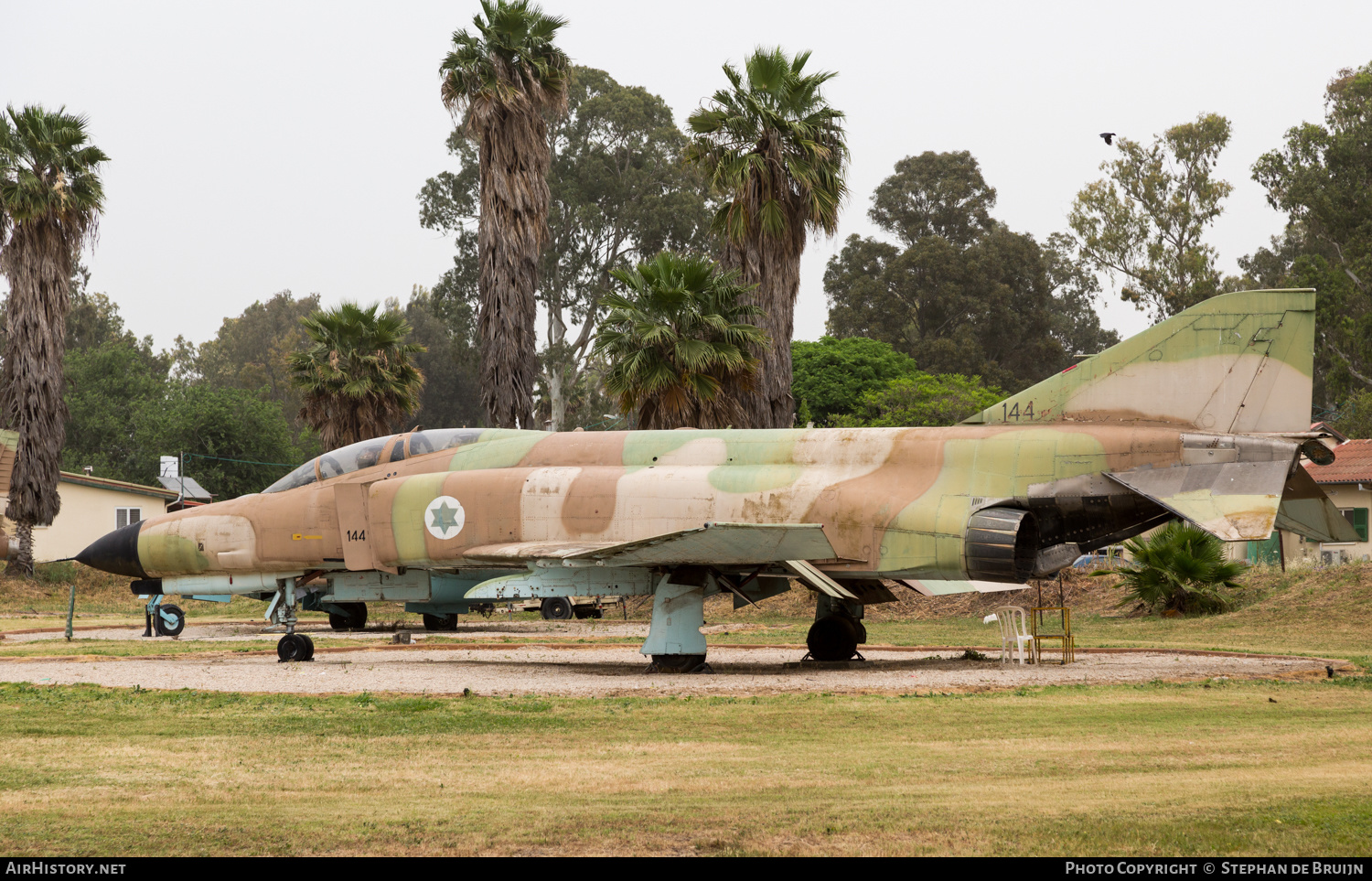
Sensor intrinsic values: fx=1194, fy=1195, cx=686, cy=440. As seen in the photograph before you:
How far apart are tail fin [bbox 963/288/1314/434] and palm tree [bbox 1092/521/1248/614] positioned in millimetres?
9834

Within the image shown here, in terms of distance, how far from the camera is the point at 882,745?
29.8 ft

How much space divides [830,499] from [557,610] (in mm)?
16565

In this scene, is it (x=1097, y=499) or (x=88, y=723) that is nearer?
(x=88, y=723)

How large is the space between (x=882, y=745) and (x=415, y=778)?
350 cm

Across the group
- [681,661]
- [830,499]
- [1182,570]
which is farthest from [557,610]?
[830,499]

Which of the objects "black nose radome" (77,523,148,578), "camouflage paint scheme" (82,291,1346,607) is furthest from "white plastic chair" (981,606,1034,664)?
"black nose radome" (77,523,148,578)

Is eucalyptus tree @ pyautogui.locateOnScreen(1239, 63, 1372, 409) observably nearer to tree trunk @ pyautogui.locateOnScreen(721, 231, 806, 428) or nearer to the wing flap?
tree trunk @ pyautogui.locateOnScreen(721, 231, 806, 428)

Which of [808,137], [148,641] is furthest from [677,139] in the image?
[148,641]

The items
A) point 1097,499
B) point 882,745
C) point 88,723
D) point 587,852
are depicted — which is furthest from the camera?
point 1097,499

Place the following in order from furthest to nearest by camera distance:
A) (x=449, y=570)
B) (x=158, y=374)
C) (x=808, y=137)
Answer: (x=158, y=374) → (x=808, y=137) → (x=449, y=570)

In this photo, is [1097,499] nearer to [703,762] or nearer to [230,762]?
[703,762]

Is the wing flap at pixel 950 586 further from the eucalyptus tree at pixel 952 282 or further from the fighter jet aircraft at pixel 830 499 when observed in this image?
the eucalyptus tree at pixel 952 282

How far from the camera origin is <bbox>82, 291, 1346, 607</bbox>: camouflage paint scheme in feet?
47.3

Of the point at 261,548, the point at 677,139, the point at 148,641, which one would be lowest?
the point at 148,641
